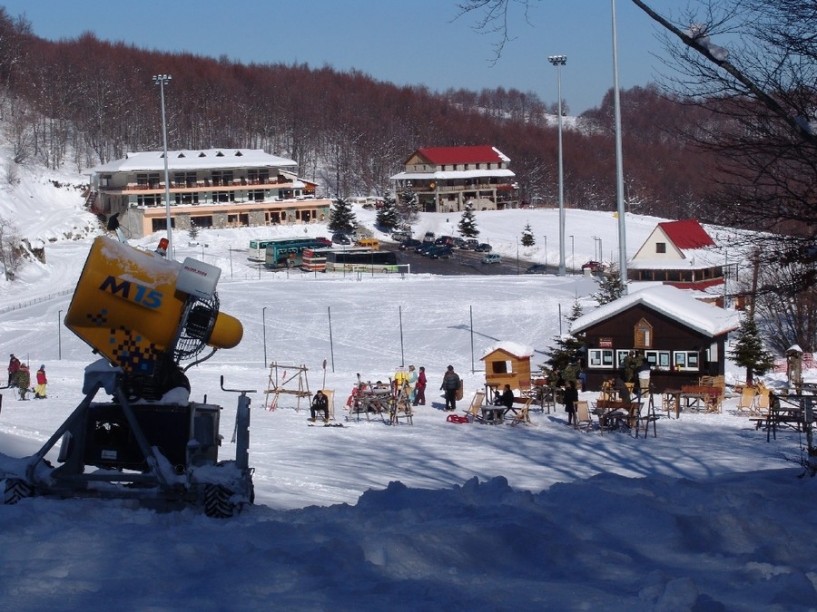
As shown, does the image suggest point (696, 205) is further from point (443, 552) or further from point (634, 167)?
point (634, 167)

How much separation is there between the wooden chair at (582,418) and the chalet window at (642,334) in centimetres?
679

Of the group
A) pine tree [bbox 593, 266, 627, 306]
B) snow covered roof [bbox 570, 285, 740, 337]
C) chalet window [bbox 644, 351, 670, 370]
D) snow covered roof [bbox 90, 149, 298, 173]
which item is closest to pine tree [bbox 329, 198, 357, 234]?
snow covered roof [bbox 90, 149, 298, 173]

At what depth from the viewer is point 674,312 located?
28016 mm

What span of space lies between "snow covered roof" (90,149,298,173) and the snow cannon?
227 feet

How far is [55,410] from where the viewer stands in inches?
858

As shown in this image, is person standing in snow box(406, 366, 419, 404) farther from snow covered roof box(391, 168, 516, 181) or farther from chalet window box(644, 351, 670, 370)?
snow covered roof box(391, 168, 516, 181)

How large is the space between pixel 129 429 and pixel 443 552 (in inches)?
148

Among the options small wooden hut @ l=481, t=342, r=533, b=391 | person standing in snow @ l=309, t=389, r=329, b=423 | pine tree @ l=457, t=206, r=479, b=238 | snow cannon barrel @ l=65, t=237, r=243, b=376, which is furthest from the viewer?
pine tree @ l=457, t=206, r=479, b=238

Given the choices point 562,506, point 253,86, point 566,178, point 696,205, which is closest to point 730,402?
point 696,205

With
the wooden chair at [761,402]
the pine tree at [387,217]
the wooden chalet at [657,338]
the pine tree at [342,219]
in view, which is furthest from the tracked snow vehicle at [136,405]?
the pine tree at [387,217]

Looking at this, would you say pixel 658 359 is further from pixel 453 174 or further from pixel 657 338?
pixel 453 174

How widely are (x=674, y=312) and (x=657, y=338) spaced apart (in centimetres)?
83

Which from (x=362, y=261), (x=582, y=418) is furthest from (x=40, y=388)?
(x=362, y=261)

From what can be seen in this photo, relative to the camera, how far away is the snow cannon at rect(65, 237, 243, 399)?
8.91 metres
